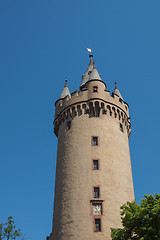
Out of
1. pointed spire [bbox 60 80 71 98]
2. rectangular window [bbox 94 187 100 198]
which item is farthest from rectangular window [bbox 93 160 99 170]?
pointed spire [bbox 60 80 71 98]

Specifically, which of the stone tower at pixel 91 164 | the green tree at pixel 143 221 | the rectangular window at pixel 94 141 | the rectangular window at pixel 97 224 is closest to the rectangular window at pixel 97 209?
the stone tower at pixel 91 164

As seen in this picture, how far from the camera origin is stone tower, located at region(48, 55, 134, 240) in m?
31.6

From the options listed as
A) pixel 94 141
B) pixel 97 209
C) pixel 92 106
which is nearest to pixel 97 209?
pixel 97 209

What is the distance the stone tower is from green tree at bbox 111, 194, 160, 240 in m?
6.43

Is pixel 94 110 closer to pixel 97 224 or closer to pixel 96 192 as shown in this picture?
pixel 96 192

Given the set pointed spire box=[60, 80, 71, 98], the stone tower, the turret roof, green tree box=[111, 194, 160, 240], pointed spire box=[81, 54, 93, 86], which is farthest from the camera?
pointed spire box=[81, 54, 93, 86]

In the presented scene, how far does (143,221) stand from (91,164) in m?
11.6

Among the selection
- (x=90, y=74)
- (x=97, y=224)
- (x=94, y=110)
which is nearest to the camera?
(x=97, y=224)

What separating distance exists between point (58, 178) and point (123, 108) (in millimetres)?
12861

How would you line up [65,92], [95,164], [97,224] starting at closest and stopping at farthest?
[97,224] → [95,164] → [65,92]

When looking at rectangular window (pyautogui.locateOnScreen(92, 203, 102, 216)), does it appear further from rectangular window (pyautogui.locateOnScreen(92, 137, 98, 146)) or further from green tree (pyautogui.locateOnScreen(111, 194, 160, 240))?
rectangular window (pyautogui.locateOnScreen(92, 137, 98, 146))

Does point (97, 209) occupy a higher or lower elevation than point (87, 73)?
lower

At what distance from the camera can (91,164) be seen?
3472 centimetres

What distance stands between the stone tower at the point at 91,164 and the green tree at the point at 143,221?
6.43 m
